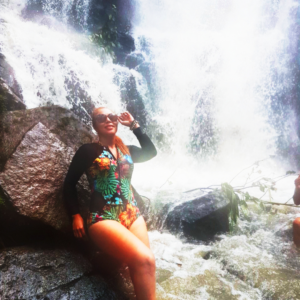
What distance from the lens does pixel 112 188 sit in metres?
2.04

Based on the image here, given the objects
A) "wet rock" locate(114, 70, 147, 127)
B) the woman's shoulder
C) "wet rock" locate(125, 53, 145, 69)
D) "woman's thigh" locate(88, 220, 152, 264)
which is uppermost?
"wet rock" locate(125, 53, 145, 69)

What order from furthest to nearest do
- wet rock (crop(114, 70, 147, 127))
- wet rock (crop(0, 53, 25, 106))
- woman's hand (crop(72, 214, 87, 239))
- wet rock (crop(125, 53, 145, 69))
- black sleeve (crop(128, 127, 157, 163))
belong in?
wet rock (crop(125, 53, 145, 69)) < wet rock (crop(114, 70, 147, 127)) < wet rock (crop(0, 53, 25, 106)) < black sleeve (crop(128, 127, 157, 163)) < woman's hand (crop(72, 214, 87, 239))

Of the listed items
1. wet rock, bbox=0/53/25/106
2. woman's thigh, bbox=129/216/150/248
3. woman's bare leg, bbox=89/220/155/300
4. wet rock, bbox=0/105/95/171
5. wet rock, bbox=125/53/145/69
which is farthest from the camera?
wet rock, bbox=125/53/145/69

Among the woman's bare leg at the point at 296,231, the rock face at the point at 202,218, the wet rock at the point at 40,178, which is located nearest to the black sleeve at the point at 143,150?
the wet rock at the point at 40,178

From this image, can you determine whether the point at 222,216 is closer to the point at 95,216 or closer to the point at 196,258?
the point at 196,258

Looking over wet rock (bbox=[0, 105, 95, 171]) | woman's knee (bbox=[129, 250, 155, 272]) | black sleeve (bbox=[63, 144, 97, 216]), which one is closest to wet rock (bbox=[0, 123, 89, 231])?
wet rock (bbox=[0, 105, 95, 171])

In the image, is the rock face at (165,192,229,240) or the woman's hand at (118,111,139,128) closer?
the woman's hand at (118,111,139,128)

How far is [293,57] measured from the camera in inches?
677

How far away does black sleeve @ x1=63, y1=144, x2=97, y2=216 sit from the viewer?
1988 mm

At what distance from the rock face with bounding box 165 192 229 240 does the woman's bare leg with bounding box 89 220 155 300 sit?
2.26m

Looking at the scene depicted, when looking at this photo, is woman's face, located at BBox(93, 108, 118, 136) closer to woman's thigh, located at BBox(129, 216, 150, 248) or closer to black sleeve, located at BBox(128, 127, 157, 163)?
black sleeve, located at BBox(128, 127, 157, 163)

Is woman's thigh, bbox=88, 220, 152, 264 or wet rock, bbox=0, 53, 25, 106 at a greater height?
wet rock, bbox=0, 53, 25, 106

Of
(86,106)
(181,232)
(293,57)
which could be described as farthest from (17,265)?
(293,57)

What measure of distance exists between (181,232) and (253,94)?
629 inches
